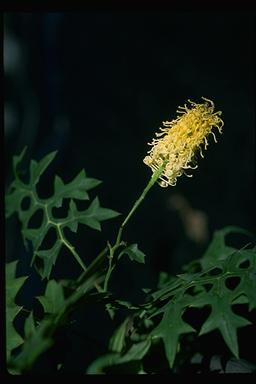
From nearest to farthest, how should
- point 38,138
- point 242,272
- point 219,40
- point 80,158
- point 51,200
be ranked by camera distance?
point 242,272 < point 51,200 < point 38,138 < point 80,158 < point 219,40

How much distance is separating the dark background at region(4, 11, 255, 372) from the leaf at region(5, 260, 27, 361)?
1663mm

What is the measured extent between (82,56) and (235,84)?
863 mm

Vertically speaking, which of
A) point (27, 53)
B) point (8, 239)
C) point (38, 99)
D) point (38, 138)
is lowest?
point (8, 239)

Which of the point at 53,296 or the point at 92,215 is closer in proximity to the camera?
the point at 53,296

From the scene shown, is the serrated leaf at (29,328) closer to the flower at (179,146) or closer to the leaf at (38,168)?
the flower at (179,146)

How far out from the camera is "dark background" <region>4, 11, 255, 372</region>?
3.02 meters

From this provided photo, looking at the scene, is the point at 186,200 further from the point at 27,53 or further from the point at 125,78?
the point at 27,53

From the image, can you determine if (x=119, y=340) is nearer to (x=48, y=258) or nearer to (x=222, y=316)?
(x=222, y=316)

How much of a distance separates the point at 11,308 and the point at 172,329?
271 millimetres

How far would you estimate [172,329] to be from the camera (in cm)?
92

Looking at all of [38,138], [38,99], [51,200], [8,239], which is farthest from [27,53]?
[51,200]

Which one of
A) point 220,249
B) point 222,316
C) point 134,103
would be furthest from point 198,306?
point 134,103

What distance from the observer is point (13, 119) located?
3018mm

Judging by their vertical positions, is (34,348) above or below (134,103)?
below
